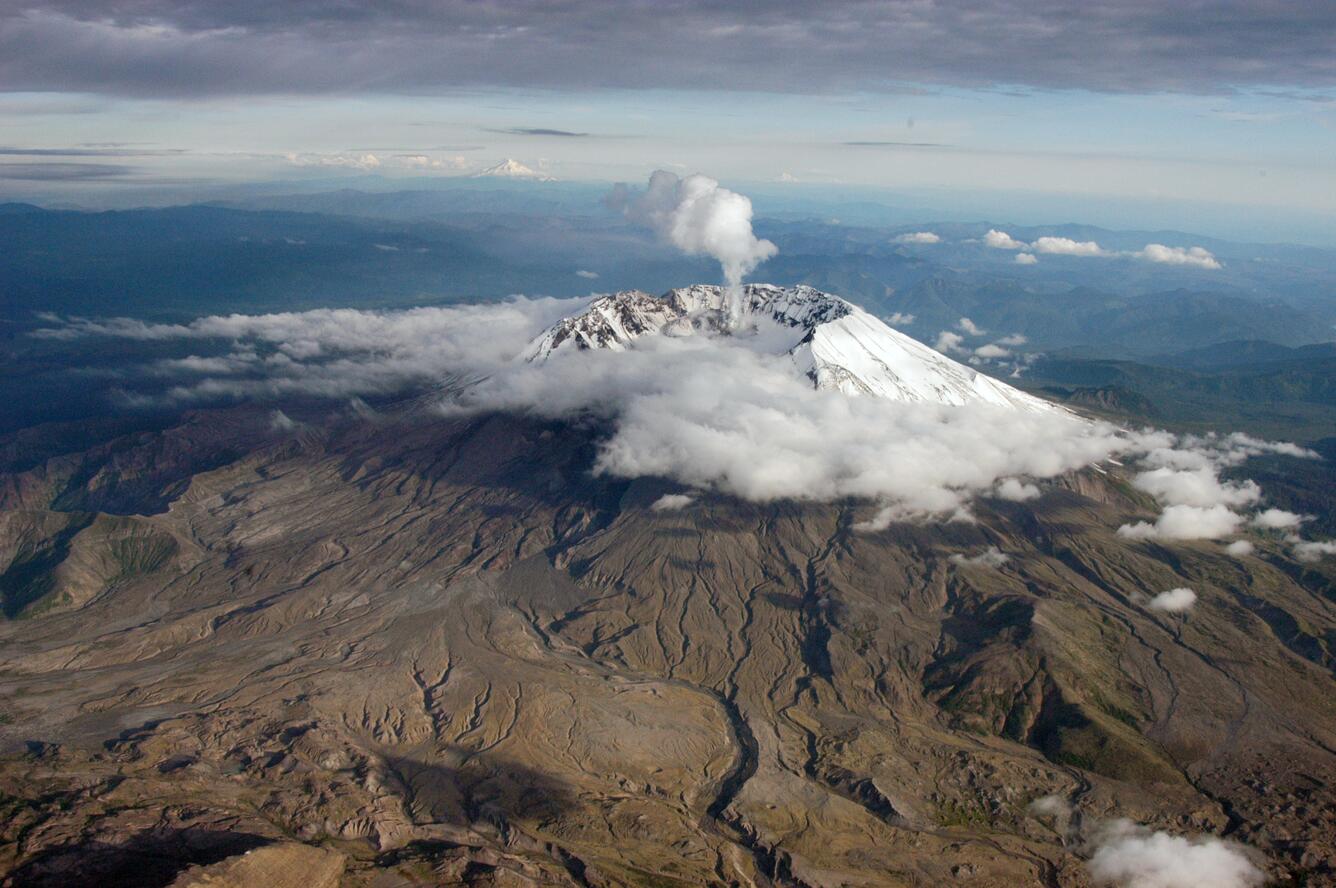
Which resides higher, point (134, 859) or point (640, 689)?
point (134, 859)


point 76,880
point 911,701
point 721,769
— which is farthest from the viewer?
point 911,701

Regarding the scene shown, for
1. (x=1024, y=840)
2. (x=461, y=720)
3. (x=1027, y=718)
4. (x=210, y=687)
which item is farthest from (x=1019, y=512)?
(x=210, y=687)

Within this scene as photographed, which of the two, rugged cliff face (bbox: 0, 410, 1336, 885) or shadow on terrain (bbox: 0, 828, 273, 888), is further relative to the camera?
rugged cliff face (bbox: 0, 410, 1336, 885)

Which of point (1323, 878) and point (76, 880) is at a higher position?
point (76, 880)

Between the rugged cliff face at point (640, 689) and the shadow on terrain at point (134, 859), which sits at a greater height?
the shadow on terrain at point (134, 859)

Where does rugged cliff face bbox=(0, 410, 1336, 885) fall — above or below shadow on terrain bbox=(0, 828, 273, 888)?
below

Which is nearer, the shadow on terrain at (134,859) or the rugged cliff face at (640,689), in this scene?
the shadow on terrain at (134,859)

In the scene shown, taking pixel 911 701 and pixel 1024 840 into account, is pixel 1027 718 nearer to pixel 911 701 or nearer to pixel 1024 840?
pixel 911 701

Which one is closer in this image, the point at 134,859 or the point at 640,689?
the point at 134,859
